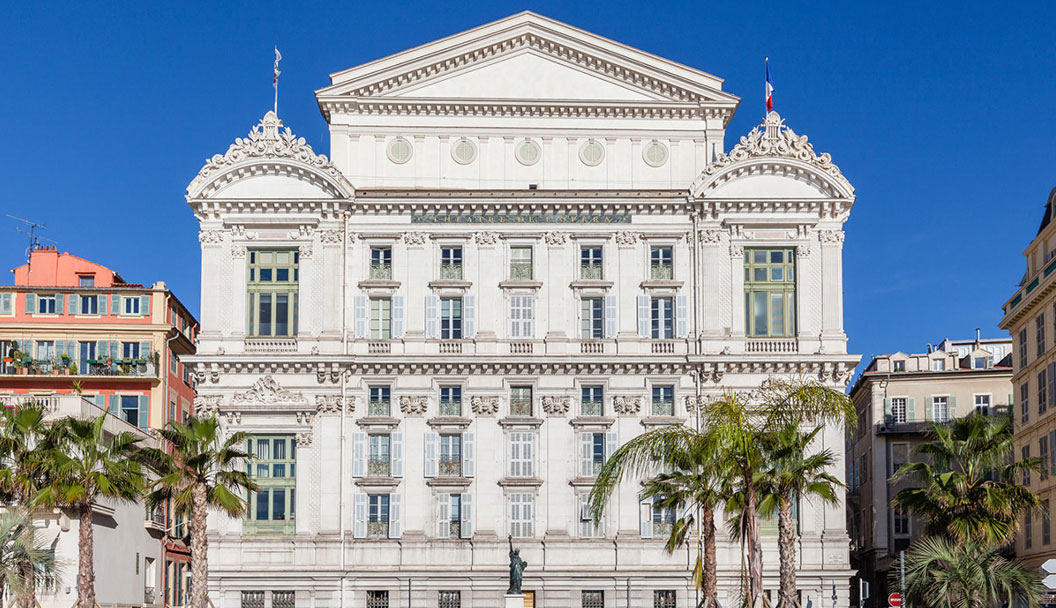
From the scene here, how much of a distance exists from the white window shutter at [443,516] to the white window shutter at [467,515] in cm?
67

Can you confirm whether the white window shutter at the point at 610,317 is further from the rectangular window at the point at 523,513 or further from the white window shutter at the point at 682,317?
the rectangular window at the point at 523,513

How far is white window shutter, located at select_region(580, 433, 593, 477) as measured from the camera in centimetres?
7394

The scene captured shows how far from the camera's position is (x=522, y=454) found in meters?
73.9

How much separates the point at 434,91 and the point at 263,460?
20.2 m

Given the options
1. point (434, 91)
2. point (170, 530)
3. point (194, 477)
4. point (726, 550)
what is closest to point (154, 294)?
point (170, 530)

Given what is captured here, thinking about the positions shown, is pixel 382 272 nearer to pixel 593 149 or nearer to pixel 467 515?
pixel 593 149

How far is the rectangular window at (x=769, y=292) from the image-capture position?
74.9 m

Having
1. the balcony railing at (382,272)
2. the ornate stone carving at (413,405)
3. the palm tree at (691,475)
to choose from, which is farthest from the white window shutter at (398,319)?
the palm tree at (691,475)

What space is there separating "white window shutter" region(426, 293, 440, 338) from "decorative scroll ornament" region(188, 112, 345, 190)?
7.24 m

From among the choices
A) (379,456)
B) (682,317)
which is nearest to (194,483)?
(379,456)

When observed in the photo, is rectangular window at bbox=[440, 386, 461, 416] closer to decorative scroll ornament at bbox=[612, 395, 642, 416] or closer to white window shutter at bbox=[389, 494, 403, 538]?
white window shutter at bbox=[389, 494, 403, 538]

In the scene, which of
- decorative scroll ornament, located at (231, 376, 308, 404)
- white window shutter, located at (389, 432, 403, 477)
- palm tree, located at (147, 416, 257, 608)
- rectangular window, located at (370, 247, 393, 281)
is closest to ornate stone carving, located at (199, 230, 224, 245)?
decorative scroll ornament, located at (231, 376, 308, 404)

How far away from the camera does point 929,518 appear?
66250 mm

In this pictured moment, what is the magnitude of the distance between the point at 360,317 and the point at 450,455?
8.05 m
